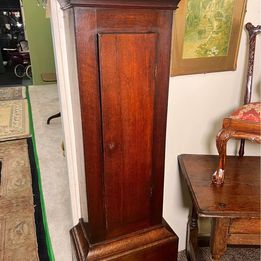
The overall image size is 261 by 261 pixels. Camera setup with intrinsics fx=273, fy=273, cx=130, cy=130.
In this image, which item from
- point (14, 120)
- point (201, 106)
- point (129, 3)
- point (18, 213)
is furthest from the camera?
point (14, 120)

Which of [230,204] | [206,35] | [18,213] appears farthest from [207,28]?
[18,213]

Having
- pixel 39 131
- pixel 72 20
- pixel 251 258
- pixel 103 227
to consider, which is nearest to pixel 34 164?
pixel 39 131

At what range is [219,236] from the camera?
0.87 m

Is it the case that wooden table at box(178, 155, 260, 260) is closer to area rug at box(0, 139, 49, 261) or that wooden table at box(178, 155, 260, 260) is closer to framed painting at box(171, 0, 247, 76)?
framed painting at box(171, 0, 247, 76)

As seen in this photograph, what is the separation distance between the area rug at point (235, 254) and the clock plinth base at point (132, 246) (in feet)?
1.29

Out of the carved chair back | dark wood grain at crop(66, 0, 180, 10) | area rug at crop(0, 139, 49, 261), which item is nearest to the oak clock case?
dark wood grain at crop(66, 0, 180, 10)

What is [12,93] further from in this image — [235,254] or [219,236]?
[219,236]

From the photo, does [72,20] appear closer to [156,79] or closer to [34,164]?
[156,79]

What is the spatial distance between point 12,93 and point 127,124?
15.1 feet

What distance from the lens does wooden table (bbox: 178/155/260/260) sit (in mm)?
840

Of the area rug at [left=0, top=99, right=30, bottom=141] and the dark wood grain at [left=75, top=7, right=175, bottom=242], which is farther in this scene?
the area rug at [left=0, top=99, right=30, bottom=141]

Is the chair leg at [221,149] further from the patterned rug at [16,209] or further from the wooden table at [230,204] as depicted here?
the patterned rug at [16,209]

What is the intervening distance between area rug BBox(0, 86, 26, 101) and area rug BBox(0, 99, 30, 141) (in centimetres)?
29

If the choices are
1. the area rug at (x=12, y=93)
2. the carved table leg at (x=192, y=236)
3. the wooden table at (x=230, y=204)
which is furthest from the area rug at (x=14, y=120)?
the wooden table at (x=230, y=204)
